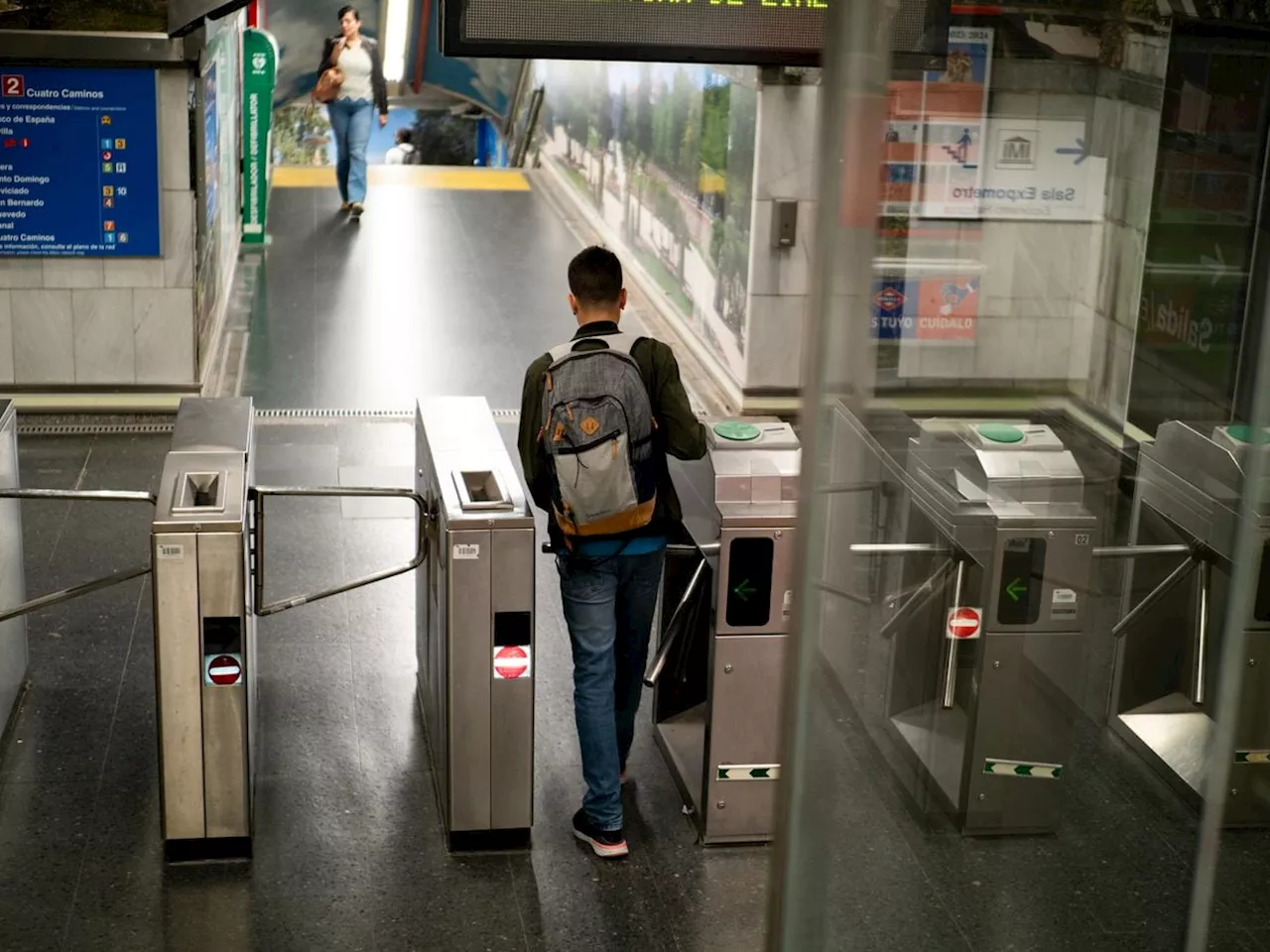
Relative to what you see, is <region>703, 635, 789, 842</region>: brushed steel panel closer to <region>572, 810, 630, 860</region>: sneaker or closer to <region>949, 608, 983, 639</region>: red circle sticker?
<region>572, 810, 630, 860</region>: sneaker

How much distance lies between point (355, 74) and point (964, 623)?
1121cm

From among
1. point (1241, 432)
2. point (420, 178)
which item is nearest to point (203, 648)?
point (1241, 432)

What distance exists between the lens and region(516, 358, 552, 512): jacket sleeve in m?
3.88

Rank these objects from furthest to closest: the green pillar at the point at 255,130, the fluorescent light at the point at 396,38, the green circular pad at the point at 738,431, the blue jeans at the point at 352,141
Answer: the fluorescent light at the point at 396,38 → the blue jeans at the point at 352,141 → the green pillar at the point at 255,130 → the green circular pad at the point at 738,431

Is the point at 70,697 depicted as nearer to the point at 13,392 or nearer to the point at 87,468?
the point at 87,468

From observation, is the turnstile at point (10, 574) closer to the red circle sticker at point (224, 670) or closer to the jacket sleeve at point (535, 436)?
the red circle sticker at point (224, 670)

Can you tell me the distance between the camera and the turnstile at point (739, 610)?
4.02m

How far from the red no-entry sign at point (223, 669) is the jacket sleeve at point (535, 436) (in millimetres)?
829

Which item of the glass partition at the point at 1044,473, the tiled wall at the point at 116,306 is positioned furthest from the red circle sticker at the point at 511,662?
the tiled wall at the point at 116,306

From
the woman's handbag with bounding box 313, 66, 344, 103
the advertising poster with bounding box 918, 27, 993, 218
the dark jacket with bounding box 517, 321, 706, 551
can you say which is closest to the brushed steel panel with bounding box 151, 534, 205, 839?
the dark jacket with bounding box 517, 321, 706, 551

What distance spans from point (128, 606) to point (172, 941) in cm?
211

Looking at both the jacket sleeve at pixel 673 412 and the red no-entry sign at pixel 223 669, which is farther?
the red no-entry sign at pixel 223 669

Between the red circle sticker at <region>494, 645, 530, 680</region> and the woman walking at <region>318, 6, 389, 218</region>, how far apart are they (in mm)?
8598

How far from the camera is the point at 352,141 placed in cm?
1197
